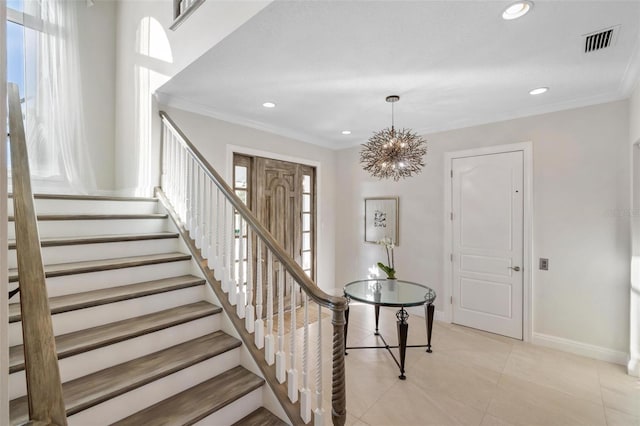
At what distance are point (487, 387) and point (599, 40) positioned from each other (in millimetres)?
2681

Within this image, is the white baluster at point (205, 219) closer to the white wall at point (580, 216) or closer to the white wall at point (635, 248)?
the white wall at point (580, 216)

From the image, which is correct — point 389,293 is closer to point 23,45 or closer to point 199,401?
point 199,401

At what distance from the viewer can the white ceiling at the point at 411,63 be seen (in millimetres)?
1697

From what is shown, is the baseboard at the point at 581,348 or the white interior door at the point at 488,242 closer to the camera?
the baseboard at the point at 581,348

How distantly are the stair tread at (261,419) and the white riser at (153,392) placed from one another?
33cm

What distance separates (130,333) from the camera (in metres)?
1.69

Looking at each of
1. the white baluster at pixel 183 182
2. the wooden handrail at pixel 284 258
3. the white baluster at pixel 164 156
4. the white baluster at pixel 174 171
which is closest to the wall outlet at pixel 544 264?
the wooden handrail at pixel 284 258

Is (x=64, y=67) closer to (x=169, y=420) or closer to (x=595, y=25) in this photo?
(x=169, y=420)

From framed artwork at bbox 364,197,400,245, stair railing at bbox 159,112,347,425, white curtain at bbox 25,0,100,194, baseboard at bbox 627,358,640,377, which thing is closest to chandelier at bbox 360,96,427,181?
stair railing at bbox 159,112,347,425

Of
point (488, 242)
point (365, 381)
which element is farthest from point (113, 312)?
point (488, 242)

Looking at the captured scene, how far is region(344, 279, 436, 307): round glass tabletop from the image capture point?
2.67 m

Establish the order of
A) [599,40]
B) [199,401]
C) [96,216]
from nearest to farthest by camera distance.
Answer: [199,401] → [599,40] → [96,216]

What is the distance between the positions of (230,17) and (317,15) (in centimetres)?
62

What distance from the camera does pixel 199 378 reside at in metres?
1.79
